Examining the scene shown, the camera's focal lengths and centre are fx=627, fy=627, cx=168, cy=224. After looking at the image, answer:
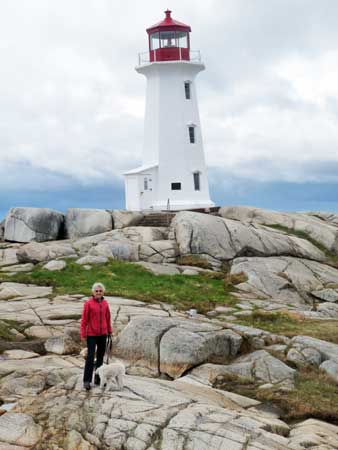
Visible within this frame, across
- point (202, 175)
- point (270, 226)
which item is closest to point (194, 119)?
point (202, 175)

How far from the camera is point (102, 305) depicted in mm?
14844

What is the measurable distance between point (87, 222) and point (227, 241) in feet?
35.8

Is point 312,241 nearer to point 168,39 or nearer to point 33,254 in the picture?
point 33,254

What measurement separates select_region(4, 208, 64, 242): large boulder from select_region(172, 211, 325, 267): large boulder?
9.07m

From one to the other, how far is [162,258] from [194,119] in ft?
57.8

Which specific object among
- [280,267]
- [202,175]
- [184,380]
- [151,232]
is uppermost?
[202,175]

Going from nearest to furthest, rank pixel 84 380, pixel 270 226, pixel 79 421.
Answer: pixel 79 421 < pixel 84 380 < pixel 270 226

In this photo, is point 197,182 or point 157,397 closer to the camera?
point 157,397

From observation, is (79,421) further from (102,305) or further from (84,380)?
(102,305)

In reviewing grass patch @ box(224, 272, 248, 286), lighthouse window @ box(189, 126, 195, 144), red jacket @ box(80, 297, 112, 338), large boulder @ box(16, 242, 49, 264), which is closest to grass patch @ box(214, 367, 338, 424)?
red jacket @ box(80, 297, 112, 338)

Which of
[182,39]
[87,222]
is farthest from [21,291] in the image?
[182,39]

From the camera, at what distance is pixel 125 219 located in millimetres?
44344

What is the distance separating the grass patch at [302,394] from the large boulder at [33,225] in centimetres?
2805

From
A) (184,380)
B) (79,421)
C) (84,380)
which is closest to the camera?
(79,421)
